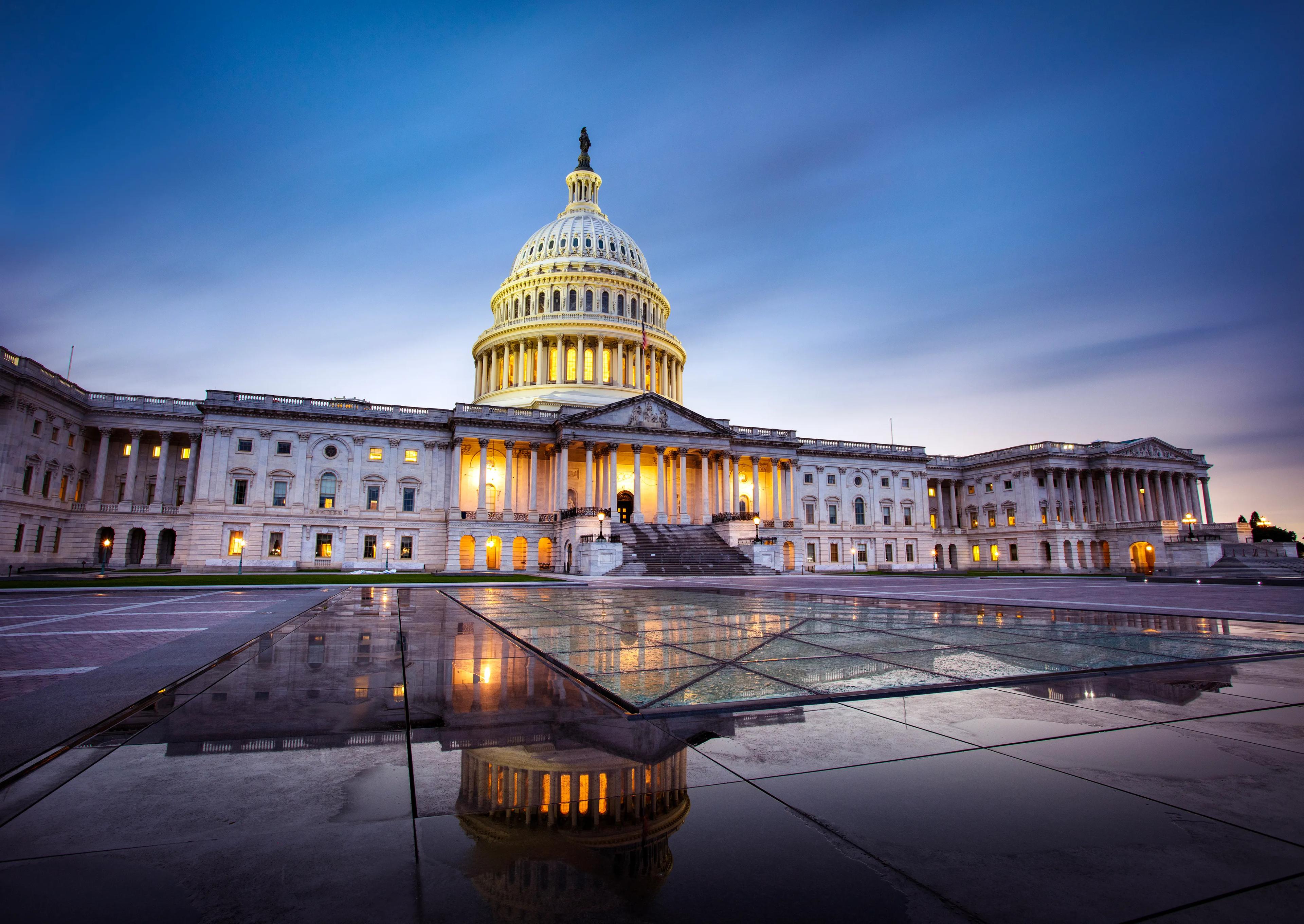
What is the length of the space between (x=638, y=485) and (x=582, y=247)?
46.9 m

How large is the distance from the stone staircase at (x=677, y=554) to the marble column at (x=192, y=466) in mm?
32613

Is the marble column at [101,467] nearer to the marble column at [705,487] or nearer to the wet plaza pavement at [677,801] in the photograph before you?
the marble column at [705,487]

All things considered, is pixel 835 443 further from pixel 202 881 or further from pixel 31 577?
pixel 202 881

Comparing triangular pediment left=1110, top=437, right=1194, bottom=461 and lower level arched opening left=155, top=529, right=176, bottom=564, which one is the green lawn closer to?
lower level arched opening left=155, top=529, right=176, bottom=564

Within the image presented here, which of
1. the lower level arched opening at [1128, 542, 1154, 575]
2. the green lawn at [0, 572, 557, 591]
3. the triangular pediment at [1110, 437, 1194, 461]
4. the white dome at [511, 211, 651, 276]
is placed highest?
the white dome at [511, 211, 651, 276]

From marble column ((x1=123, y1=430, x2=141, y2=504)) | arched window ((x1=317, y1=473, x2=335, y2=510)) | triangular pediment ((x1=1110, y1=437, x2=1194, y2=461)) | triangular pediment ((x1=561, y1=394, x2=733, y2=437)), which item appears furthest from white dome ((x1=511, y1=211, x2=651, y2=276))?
triangular pediment ((x1=1110, y1=437, x2=1194, y2=461))

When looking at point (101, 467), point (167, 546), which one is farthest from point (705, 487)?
point (101, 467)

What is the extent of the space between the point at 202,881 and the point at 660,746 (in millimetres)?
2912

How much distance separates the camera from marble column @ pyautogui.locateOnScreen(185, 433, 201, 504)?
64.6m

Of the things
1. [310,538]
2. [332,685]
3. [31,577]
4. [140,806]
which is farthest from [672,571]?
[140,806]

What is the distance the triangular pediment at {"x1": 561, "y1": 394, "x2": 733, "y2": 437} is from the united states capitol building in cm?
20

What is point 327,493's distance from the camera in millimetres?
64812

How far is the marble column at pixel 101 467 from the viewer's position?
6112cm

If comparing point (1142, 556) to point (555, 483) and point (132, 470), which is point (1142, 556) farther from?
point (132, 470)
